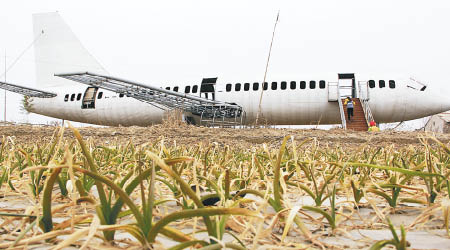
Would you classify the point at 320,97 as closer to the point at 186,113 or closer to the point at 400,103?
the point at 400,103

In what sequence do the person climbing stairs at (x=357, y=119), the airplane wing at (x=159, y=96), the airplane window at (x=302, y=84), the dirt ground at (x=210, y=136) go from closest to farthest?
the dirt ground at (x=210, y=136) → the airplane wing at (x=159, y=96) → the person climbing stairs at (x=357, y=119) → the airplane window at (x=302, y=84)

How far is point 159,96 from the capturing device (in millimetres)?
11266

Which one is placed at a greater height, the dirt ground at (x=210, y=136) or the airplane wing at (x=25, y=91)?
the airplane wing at (x=25, y=91)

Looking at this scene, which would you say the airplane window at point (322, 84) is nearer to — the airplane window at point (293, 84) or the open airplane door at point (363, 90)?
the airplane window at point (293, 84)

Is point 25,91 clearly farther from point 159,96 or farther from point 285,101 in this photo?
point 285,101

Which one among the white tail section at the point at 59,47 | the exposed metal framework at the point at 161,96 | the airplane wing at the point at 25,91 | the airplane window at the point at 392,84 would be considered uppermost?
the white tail section at the point at 59,47

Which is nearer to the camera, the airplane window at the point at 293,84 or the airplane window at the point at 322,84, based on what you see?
the airplane window at the point at 322,84

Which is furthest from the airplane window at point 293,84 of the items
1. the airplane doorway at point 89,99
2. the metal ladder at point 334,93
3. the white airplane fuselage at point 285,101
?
the airplane doorway at point 89,99

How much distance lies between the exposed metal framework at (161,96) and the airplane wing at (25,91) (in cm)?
588

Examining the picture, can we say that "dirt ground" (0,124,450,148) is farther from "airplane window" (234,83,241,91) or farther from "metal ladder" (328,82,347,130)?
"airplane window" (234,83,241,91)

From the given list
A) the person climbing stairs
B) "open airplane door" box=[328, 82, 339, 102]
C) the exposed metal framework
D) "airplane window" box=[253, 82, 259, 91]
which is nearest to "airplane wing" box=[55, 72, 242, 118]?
the exposed metal framework

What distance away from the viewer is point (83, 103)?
15656mm

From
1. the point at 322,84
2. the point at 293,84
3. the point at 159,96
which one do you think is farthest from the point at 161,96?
the point at 322,84

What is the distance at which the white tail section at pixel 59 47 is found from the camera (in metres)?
19.5
